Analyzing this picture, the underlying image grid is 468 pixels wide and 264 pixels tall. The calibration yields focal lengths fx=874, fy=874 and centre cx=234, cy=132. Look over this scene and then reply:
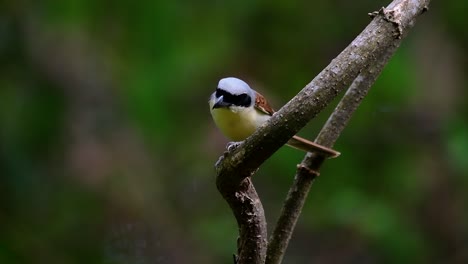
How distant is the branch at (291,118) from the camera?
7.68 ft

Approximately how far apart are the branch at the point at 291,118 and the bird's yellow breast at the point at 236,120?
84cm

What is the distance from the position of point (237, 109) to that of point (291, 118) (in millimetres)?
1102

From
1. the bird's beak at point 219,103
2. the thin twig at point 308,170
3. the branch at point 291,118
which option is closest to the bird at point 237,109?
the bird's beak at point 219,103

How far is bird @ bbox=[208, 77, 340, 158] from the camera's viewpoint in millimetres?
3348

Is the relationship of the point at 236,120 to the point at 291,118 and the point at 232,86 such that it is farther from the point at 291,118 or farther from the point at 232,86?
the point at 291,118

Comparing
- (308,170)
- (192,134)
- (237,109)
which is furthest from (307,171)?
(192,134)

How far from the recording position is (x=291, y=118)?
2334 mm

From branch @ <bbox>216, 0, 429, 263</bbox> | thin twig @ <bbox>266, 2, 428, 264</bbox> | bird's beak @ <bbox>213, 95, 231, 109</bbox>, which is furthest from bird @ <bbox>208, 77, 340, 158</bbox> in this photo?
branch @ <bbox>216, 0, 429, 263</bbox>

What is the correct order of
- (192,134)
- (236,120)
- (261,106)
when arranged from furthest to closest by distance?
(192,134)
(261,106)
(236,120)

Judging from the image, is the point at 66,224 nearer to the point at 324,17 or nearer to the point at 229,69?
the point at 229,69

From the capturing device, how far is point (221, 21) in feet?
20.5

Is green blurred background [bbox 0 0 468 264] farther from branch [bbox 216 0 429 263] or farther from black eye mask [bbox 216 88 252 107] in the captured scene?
branch [bbox 216 0 429 263]

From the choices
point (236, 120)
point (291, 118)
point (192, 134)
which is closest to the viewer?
point (291, 118)

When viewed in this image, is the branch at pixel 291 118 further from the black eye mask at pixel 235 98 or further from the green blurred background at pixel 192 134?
the green blurred background at pixel 192 134
